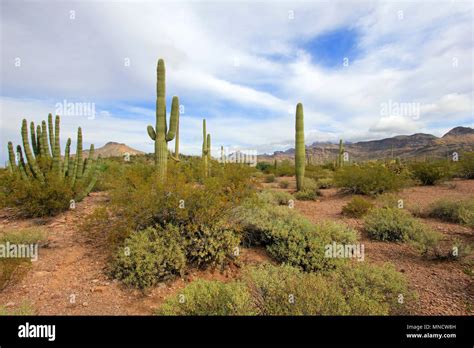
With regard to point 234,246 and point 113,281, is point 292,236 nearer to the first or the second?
point 234,246

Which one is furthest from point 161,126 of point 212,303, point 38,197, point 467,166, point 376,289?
point 467,166

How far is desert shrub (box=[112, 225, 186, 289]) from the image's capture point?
13.2 feet

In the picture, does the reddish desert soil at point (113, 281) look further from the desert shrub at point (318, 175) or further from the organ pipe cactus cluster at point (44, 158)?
the desert shrub at point (318, 175)

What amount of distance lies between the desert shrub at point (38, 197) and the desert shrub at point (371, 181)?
11122mm

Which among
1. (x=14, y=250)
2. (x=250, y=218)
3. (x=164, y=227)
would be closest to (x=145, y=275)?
(x=164, y=227)

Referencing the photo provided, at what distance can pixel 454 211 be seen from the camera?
714 centimetres

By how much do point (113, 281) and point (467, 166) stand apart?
1893cm

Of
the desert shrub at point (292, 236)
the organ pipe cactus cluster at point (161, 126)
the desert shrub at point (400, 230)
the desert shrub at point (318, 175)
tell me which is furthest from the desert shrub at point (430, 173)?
the organ pipe cactus cluster at point (161, 126)

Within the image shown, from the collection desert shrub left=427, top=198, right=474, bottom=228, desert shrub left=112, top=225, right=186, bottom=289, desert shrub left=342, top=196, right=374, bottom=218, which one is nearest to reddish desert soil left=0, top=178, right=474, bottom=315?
desert shrub left=112, top=225, right=186, bottom=289

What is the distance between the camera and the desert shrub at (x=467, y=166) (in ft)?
48.1

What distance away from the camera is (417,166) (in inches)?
589
